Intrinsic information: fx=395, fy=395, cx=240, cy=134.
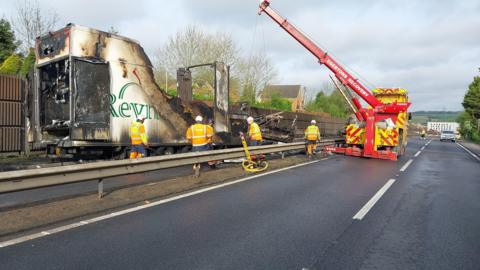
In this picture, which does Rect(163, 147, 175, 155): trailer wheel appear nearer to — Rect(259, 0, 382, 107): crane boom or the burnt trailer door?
the burnt trailer door

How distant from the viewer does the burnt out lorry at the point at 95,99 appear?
923cm

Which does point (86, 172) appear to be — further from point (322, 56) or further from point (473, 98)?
point (473, 98)

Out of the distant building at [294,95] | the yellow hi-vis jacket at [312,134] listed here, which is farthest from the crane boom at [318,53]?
the distant building at [294,95]

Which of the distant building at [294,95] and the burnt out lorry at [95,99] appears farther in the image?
the distant building at [294,95]

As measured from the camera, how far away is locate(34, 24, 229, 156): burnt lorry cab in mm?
9211

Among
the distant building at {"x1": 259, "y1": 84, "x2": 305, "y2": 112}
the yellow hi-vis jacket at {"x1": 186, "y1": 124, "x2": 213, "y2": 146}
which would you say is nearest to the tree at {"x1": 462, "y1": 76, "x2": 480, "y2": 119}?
the distant building at {"x1": 259, "y1": 84, "x2": 305, "y2": 112}

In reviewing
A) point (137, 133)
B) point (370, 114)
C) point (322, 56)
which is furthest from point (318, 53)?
point (137, 133)

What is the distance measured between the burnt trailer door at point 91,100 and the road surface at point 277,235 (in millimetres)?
3810

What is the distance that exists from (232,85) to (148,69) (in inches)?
940

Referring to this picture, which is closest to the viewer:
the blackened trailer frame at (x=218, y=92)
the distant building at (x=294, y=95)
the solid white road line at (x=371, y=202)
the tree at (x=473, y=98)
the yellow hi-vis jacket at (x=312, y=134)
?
the solid white road line at (x=371, y=202)

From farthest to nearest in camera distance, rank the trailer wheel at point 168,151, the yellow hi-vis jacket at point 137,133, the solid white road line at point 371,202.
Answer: the trailer wheel at point 168,151
the yellow hi-vis jacket at point 137,133
the solid white road line at point 371,202

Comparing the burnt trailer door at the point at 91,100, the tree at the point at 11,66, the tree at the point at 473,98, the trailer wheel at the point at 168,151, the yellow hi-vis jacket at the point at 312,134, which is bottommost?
the trailer wheel at the point at 168,151

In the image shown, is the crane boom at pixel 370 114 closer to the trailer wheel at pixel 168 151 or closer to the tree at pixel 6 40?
the trailer wheel at pixel 168 151

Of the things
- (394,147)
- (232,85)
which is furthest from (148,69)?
(232,85)
